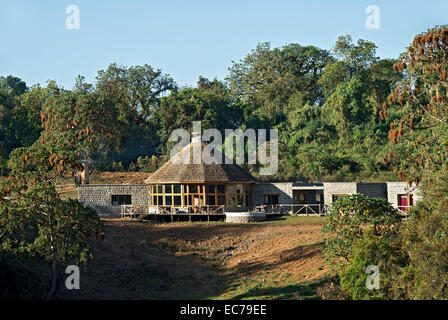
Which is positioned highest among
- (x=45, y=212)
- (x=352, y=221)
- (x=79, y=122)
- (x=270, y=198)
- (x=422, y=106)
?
(x=79, y=122)

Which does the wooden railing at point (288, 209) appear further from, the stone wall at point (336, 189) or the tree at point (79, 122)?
the tree at point (79, 122)

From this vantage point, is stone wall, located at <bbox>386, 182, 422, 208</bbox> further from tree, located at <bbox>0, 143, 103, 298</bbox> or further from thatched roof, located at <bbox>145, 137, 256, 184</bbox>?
tree, located at <bbox>0, 143, 103, 298</bbox>

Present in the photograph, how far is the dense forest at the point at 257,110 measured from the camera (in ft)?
172

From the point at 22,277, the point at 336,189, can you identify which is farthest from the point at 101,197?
the point at 22,277

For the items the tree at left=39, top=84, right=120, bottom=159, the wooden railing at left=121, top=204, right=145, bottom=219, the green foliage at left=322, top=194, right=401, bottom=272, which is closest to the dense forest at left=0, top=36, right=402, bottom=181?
the tree at left=39, top=84, right=120, bottom=159

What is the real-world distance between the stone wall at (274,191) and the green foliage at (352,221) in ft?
59.9

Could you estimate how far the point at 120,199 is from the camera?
40031 mm

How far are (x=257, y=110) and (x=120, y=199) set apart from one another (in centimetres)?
3020

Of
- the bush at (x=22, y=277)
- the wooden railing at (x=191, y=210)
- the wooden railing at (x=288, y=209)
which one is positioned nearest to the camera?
the bush at (x=22, y=277)

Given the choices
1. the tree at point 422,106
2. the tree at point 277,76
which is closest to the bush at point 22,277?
the tree at point 422,106
